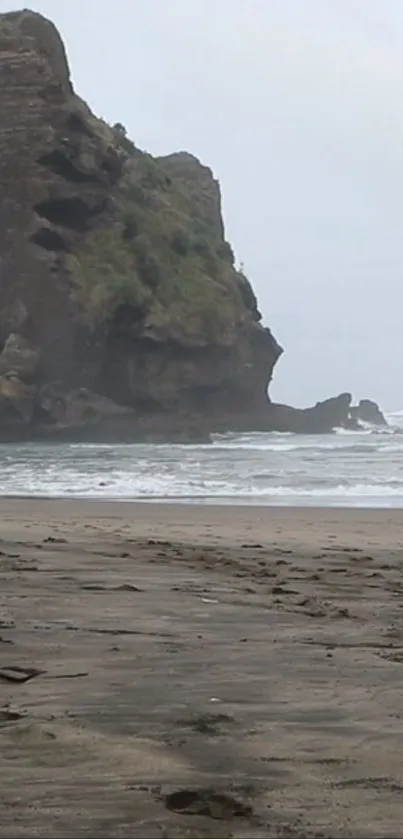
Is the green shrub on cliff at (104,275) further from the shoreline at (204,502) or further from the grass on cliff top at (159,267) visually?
the shoreline at (204,502)

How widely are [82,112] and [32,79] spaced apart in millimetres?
3356

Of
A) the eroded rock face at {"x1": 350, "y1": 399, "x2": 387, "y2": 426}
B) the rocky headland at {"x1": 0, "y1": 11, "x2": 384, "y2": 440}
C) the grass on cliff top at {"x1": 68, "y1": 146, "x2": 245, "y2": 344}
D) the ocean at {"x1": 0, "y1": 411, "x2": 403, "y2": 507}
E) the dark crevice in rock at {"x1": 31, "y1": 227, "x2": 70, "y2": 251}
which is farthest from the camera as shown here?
the eroded rock face at {"x1": 350, "y1": 399, "x2": 387, "y2": 426}

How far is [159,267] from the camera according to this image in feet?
173

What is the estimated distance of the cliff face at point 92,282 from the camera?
46.9m

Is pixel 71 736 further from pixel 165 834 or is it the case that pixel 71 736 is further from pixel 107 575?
pixel 107 575

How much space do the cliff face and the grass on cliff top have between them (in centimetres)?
9

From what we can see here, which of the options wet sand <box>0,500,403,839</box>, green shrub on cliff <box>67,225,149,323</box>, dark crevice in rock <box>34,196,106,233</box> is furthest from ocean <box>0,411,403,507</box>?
dark crevice in rock <box>34,196,106,233</box>

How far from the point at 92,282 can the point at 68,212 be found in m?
4.65

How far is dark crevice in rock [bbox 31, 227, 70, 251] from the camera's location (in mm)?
48031

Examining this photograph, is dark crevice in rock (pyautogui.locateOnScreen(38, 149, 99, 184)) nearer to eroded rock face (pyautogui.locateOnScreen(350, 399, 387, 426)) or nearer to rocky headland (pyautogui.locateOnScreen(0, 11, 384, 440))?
rocky headland (pyautogui.locateOnScreen(0, 11, 384, 440))

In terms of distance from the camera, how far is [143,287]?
167ft

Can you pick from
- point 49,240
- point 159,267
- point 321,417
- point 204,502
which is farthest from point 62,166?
point 204,502

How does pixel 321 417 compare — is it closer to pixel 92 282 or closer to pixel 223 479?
pixel 92 282

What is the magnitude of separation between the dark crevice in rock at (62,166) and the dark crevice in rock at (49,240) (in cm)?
368
